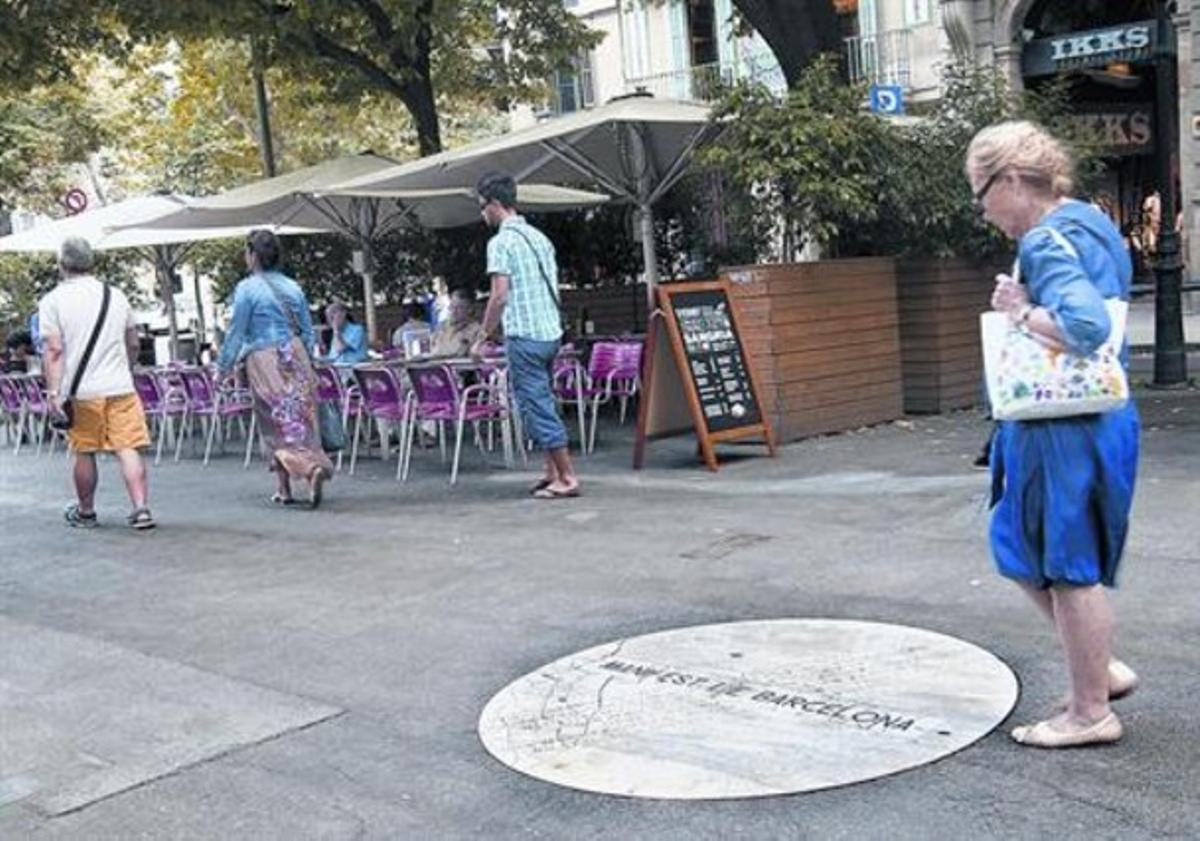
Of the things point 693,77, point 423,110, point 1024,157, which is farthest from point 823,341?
point 693,77

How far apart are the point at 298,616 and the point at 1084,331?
3.81 metres

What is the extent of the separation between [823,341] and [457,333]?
11.1 ft

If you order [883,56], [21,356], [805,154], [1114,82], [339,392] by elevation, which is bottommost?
[339,392]

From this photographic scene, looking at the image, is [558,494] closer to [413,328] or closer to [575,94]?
[413,328]

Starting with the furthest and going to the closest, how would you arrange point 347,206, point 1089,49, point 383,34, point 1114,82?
point 1114,82 → point 1089,49 → point 383,34 → point 347,206

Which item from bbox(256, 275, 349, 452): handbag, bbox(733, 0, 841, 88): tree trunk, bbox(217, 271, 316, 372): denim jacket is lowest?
bbox(256, 275, 349, 452): handbag

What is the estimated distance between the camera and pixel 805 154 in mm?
9680

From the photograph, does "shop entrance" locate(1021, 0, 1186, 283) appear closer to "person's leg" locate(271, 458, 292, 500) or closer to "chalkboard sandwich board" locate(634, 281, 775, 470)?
"chalkboard sandwich board" locate(634, 281, 775, 470)

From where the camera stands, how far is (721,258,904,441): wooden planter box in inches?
392

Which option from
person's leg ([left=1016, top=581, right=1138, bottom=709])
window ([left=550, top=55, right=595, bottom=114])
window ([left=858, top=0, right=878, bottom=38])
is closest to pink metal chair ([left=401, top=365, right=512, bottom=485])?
person's leg ([left=1016, top=581, right=1138, bottom=709])

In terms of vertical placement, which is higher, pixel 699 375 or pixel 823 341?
pixel 823 341

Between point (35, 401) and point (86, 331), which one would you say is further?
point (35, 401)

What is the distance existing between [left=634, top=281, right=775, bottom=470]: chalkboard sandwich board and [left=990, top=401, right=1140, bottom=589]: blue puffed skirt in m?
5.53

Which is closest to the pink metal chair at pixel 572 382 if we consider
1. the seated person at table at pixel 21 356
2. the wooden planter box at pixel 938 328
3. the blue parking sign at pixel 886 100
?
the wooden planter box at pixel 938 328
